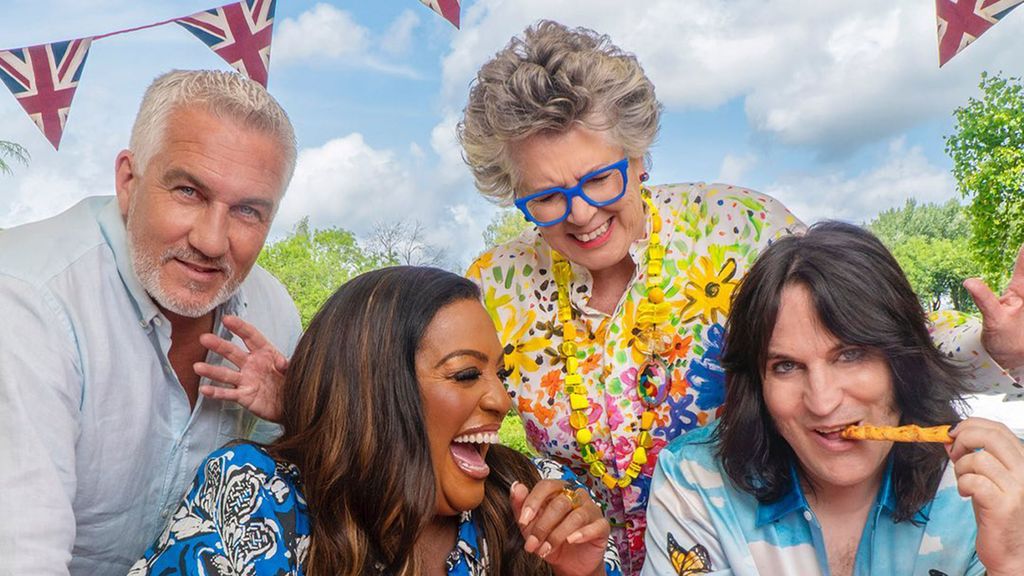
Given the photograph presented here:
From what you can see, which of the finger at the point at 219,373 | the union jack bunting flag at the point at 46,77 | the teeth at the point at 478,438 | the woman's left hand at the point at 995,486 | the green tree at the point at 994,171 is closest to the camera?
the woman's left hand at the point at 995,486

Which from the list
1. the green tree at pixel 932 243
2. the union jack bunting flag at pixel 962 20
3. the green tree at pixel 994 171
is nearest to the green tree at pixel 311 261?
the green tree at pixel 994 171

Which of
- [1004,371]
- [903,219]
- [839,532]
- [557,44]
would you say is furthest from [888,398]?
[903,219]

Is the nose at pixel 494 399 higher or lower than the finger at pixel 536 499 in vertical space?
higher

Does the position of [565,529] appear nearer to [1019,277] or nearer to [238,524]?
[238,524]

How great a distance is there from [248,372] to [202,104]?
68 centimetres

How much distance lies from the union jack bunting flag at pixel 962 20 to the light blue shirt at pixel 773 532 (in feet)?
7.67

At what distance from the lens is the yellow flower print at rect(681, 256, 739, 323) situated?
2.60 metres

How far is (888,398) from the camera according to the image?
79.3 inches

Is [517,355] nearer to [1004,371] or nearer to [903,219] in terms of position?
[1004,371]

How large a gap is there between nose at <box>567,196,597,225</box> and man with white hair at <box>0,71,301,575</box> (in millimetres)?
763

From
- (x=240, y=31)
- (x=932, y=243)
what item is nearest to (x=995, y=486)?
(x=240, y=31)

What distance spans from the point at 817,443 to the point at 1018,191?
13665 millimetres

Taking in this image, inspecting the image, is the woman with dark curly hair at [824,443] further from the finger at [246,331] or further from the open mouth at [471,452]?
the finger at [246,331]

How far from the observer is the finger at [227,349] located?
95.8 inches
